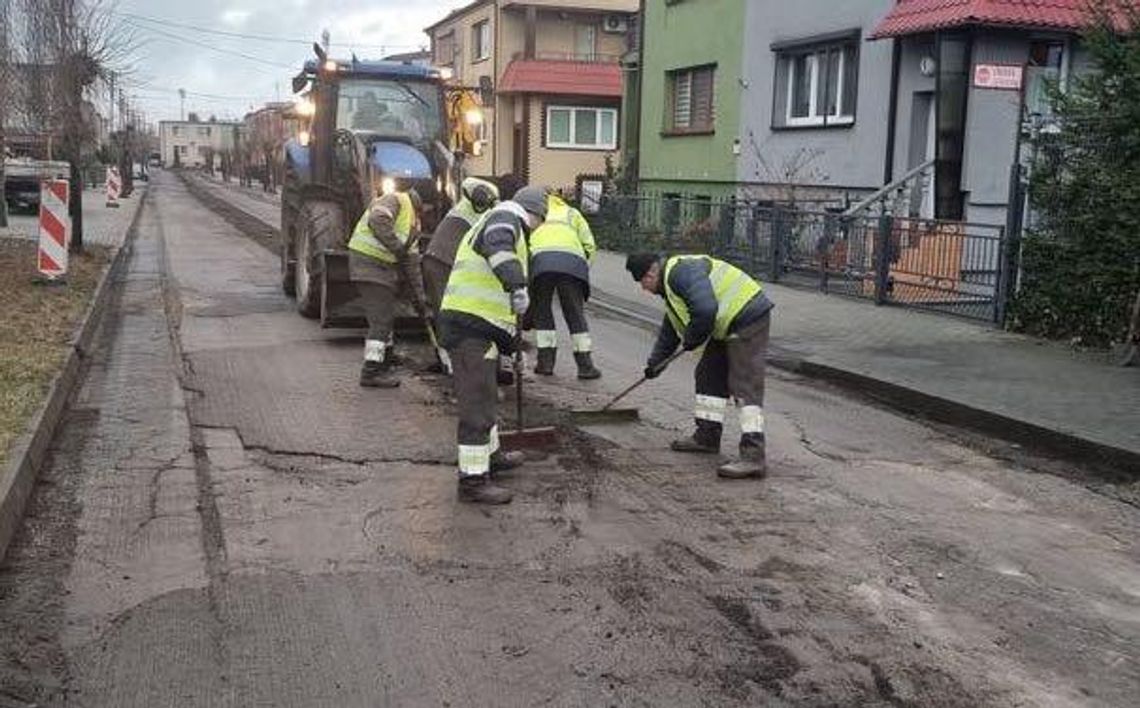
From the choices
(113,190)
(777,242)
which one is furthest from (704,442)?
(113,190)

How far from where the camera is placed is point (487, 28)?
144 ft

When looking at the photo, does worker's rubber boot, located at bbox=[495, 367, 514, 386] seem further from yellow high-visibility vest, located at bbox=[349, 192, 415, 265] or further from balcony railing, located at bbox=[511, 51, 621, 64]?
balcony railing, located at bbox=[511, 51, 621, 64]

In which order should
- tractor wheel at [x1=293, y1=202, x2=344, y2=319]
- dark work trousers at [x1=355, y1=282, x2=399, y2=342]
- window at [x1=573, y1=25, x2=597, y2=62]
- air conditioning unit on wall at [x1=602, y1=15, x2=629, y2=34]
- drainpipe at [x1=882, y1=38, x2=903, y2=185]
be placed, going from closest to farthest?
1. dark work trousers at [x1=355, y1=282, x2=399, y2=342]
2. tractor wheel at [x1=293, y1=202, x2=344, y2=319]
3. drainpipe at [x1=882, y1=38, x2=903, y2=185]
4. window at [x1=573, y1=25, x2=597, y2=62]
5. air conditioning unit on wall at [x1=602, y1=15, x2=629, y2=34]

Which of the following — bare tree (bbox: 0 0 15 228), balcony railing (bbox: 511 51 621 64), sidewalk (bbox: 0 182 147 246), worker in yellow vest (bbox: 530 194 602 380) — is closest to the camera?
worker in yellow vest (bbox: 530 194 602 380)

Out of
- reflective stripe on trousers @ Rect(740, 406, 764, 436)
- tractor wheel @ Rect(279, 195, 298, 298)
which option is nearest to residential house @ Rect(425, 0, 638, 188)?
tractor wheel @ Rect(279, 195, 298, 298)

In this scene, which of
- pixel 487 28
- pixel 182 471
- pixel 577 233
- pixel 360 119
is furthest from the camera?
pixel 487 28

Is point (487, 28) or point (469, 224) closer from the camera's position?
point (469, 224)

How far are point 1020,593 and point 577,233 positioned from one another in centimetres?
574

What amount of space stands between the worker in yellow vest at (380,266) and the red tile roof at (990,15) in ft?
31.8

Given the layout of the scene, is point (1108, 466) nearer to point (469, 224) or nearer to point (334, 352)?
point (469, 224)

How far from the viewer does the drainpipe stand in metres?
18.4

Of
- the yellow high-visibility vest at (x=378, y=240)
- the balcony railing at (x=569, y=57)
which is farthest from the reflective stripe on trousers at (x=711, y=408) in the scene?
the balcony railing at (x=569, y=57)

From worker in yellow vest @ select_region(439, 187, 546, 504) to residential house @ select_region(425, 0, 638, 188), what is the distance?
34715 millimetres

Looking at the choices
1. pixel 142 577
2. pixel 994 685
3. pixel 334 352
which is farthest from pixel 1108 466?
pixel 334 352
